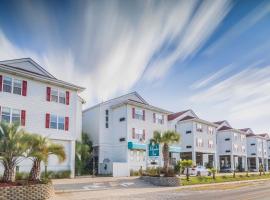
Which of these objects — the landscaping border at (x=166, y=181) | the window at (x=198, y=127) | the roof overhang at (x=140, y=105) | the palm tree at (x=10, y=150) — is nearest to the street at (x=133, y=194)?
the landscaping border at (x=166, y=181)

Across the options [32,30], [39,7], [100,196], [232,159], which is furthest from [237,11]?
[232,159]

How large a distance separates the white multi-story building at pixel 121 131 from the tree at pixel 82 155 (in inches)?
51.5

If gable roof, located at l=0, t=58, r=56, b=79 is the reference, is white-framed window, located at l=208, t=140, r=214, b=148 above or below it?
below

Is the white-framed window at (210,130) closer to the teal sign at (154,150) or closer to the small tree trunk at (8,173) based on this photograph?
the teal sign at (154,150)

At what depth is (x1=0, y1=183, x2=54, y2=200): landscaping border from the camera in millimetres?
17859

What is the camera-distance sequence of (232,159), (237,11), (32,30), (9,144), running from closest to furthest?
(237,11) → (32,30) → (9,144) → (232,159)

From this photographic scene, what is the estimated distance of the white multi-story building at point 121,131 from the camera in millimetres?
42125

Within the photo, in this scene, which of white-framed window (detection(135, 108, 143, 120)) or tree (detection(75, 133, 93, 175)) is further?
white-framed window (detection(135, 108, 143, 120))

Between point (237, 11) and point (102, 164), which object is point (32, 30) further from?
point (102, 164)

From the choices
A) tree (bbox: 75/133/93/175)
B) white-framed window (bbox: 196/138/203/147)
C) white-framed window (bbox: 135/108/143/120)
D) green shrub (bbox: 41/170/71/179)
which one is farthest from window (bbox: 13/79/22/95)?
white-framed window (bbox: 196/138/203/147)

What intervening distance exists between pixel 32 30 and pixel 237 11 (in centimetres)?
1009

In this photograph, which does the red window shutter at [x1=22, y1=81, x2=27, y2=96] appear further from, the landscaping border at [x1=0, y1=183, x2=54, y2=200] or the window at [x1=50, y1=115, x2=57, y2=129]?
the landscaping border at [x1=0, y1=183, x2=54, y2=200]

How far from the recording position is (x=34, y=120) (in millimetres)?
32062

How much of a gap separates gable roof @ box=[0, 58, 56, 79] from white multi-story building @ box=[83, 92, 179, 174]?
459 inches
